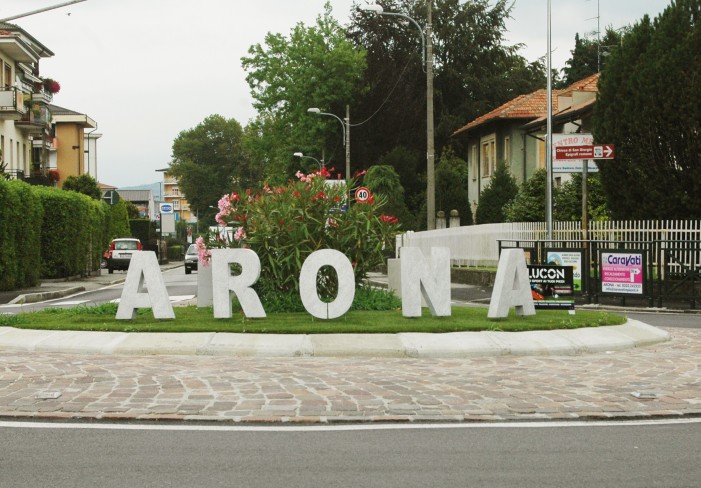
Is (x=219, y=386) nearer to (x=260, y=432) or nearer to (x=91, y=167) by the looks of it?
(x=260, y=432)

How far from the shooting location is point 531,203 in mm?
36000

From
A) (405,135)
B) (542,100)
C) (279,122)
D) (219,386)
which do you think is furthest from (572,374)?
(279,122)

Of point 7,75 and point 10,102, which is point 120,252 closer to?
point 10,102

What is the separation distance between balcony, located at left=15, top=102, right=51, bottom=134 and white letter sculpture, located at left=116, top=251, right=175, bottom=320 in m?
43.0

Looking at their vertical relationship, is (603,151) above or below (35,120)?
below

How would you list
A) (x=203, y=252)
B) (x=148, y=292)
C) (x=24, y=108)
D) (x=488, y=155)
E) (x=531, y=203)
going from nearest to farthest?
(x=148, y=292) < (x=203, y=252) < (x=531, y=203) < (x=488, y=155) < (x=24, y=108)

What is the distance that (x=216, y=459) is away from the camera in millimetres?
6531

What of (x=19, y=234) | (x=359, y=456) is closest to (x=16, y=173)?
(x=19, y=234)

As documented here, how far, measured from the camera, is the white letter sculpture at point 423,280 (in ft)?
48.7

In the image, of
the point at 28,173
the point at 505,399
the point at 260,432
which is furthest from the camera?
the point at 28,173

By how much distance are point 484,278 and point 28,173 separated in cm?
3710

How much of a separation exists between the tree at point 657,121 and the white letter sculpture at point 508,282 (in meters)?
9.39

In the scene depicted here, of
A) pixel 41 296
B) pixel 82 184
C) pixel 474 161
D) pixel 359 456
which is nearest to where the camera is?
pixel 359 456

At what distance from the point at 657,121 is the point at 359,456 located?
1866 cm
